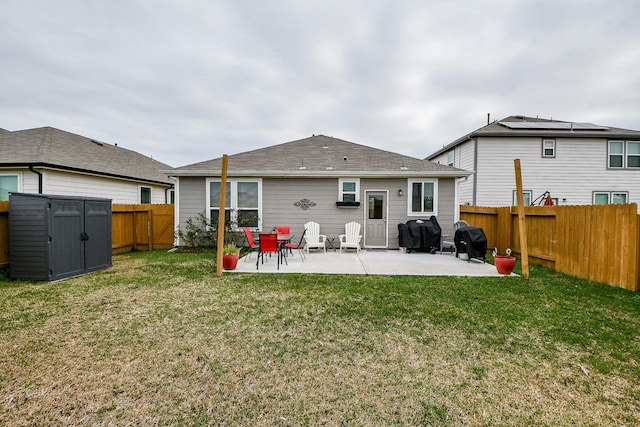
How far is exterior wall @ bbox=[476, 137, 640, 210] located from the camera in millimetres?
12641

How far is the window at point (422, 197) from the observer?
9.48 m

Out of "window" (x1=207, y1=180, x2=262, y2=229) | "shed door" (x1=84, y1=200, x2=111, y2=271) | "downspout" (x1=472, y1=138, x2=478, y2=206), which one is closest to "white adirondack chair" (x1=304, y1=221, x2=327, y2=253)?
"window" (x1=207, y1=180, x2=262, y2=229)

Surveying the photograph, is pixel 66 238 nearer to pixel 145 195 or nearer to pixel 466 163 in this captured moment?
pixel 145 195

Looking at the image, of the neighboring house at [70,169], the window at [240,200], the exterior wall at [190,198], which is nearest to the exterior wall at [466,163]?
the window at [240,200]

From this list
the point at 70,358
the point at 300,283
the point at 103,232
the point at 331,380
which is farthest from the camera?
the point at 103,232

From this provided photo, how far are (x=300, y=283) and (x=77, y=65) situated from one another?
11.9m

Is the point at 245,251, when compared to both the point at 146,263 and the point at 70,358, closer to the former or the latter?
the point at 146,263

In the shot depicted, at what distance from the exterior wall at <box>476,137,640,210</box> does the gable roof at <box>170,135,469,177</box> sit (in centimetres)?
459

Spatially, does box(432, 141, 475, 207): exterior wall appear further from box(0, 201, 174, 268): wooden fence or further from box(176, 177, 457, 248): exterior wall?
box(0, 201, 174, 268): wooden fence

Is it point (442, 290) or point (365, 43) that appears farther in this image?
point (365, 43)

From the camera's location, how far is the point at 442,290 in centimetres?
492

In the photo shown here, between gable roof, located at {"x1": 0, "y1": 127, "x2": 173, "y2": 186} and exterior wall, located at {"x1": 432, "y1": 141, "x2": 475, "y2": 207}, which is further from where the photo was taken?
exterior wall, located at {"x1": 432, "y1": 141, "x2": 475, "y2": 207}

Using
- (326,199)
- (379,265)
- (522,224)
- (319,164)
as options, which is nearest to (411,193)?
(326,199)

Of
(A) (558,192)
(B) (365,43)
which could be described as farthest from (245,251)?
(A) (558,192)
